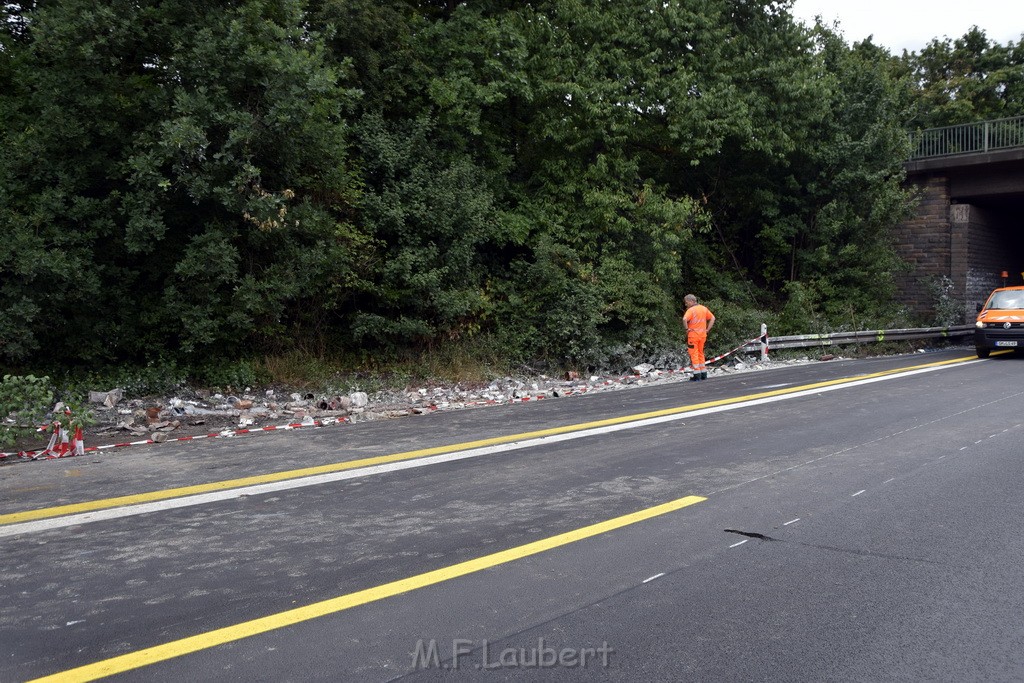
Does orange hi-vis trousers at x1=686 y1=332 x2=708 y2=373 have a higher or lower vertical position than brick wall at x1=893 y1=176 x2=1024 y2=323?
lower

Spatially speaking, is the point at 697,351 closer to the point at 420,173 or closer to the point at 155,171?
the point at 420,173

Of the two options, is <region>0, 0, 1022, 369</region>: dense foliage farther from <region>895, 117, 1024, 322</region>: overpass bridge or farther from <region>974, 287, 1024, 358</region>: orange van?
<region>974, 287, 1024, 358</region>: orange van

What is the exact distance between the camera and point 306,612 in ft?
13.0

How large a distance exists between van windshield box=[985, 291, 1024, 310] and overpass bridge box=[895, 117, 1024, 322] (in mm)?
6669

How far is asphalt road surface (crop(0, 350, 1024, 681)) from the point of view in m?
3.53

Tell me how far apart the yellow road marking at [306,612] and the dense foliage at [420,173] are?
31.5 feet

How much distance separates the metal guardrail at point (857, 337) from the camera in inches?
841

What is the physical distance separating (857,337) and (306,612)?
22.7 m

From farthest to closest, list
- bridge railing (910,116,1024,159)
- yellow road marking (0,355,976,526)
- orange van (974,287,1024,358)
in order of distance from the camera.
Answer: bridge railing (910,116,1024,159)
orange van (974,287,1024,358)
yellow road marking (0,355,976,526)

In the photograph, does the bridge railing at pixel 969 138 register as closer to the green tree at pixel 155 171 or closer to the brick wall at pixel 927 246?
the brick wall at pixel 927 246

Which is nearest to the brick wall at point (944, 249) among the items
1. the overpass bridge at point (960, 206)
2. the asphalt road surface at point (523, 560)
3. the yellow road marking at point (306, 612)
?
the overpass bridge at point (960, 206)

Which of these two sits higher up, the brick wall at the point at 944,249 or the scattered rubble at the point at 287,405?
the brick wall at the point at 944,249

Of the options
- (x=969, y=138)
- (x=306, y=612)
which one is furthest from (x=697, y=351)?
(x=969, y=138)

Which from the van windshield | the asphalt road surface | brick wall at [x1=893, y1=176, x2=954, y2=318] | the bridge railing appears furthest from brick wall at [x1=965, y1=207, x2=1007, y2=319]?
the asphalt road surface
